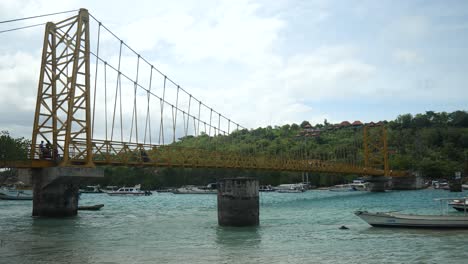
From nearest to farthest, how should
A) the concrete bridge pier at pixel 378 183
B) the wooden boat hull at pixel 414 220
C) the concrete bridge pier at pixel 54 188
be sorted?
the wooden boat hull at pixel 414 220, the concrete bridge pier at pixel 54 188, the concrete bridge pier at pixel 378 183

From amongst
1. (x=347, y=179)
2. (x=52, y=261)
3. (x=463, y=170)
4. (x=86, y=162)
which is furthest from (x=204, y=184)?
(x=52, y=261)

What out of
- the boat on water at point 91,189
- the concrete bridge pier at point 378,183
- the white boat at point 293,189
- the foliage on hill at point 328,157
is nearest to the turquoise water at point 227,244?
the concrete bridge pier at point 378,183

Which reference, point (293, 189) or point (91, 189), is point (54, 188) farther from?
point (91, 189)

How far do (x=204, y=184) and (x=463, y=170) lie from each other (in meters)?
87.4

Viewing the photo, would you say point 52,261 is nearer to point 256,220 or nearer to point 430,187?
point 256,220

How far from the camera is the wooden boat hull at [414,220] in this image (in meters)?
32.1

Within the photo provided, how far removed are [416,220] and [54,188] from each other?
29807 mm

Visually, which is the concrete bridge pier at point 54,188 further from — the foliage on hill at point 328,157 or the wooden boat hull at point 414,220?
the foliage on hill at point 328,157

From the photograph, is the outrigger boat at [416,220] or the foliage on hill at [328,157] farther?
the foliage on hill at [328,157]

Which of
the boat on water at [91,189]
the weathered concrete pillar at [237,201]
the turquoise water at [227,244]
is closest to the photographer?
the turquoise water at [227,244]

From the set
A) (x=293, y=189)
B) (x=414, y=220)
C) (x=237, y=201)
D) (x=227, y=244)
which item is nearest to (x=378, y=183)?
(x=293, y=189)

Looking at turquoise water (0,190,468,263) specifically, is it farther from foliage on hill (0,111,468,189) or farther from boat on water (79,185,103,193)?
boat on water (79,185,103,193)

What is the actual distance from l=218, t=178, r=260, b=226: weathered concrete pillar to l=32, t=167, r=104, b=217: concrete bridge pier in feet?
47.7

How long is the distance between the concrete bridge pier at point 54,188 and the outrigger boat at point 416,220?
2332cm
